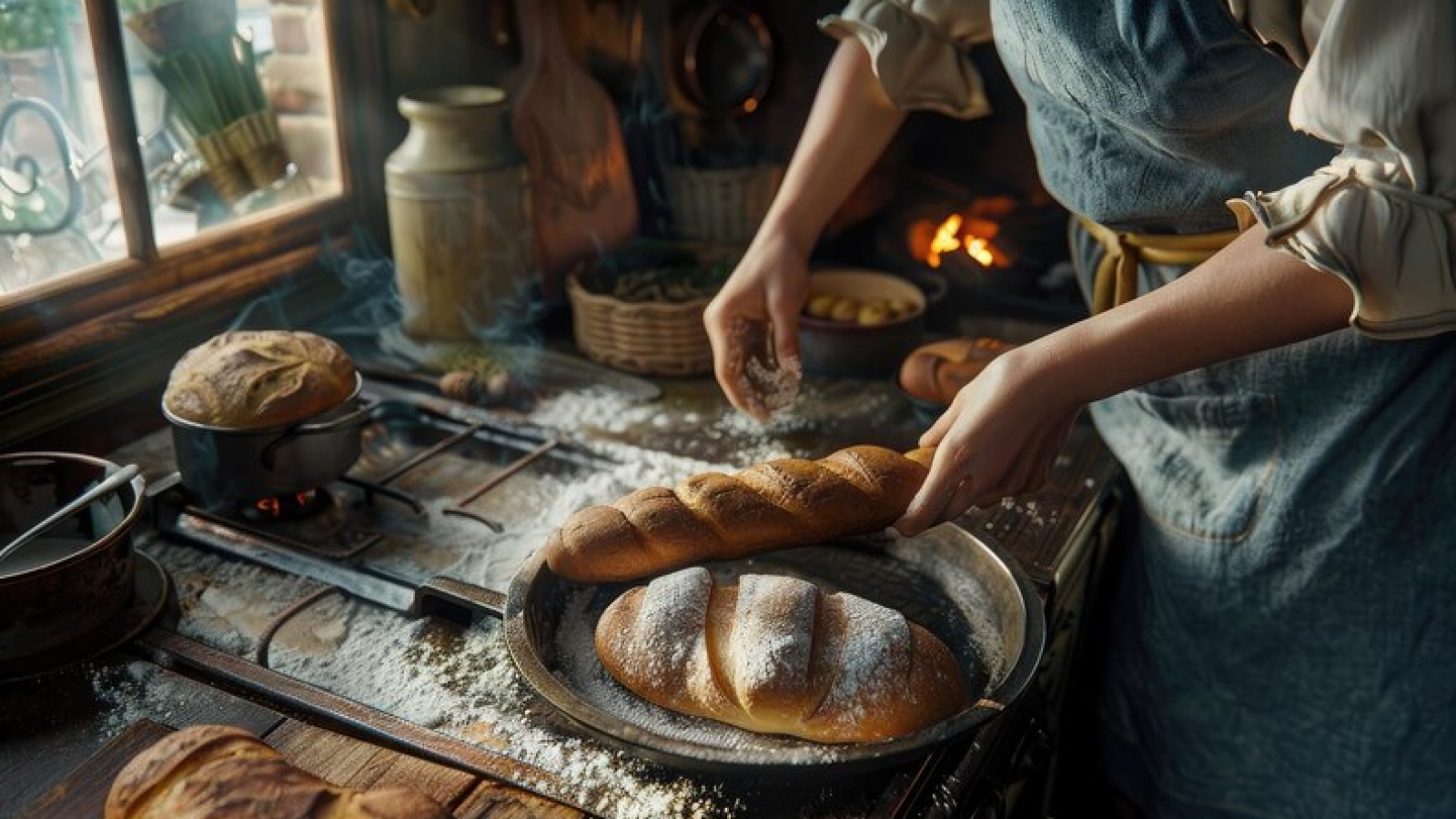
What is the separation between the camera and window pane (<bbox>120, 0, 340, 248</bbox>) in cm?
222

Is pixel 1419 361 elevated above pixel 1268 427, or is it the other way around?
pixel 1419 361

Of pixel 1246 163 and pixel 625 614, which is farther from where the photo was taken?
pixel 1246 163

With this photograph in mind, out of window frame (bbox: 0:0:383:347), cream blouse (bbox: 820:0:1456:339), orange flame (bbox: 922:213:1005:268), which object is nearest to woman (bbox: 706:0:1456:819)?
cream blouse (bbox: 820:0:1456:339)

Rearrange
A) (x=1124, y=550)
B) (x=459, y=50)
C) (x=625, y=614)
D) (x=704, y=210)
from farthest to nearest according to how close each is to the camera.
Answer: (x=704, y=210)
(x=459, y=50)
(x=1124, y=550)
(x=625, y=614)

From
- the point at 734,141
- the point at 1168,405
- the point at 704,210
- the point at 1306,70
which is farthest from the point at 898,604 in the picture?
the point at 734,141

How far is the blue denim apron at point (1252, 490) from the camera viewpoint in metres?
1.55

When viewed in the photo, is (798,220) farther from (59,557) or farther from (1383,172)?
(59,557)

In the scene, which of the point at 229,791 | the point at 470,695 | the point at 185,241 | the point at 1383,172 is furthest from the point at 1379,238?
the point at 185,241

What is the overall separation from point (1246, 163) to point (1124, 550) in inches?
35.5

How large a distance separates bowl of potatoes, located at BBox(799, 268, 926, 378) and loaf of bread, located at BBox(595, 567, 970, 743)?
107 centimetres

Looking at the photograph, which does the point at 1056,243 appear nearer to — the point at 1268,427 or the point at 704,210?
the point at 704,210

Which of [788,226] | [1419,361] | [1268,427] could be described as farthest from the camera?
[788,226]

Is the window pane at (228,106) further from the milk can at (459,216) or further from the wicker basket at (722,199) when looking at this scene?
the wicker basket at (722,199)

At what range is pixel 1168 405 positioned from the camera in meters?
1.86
